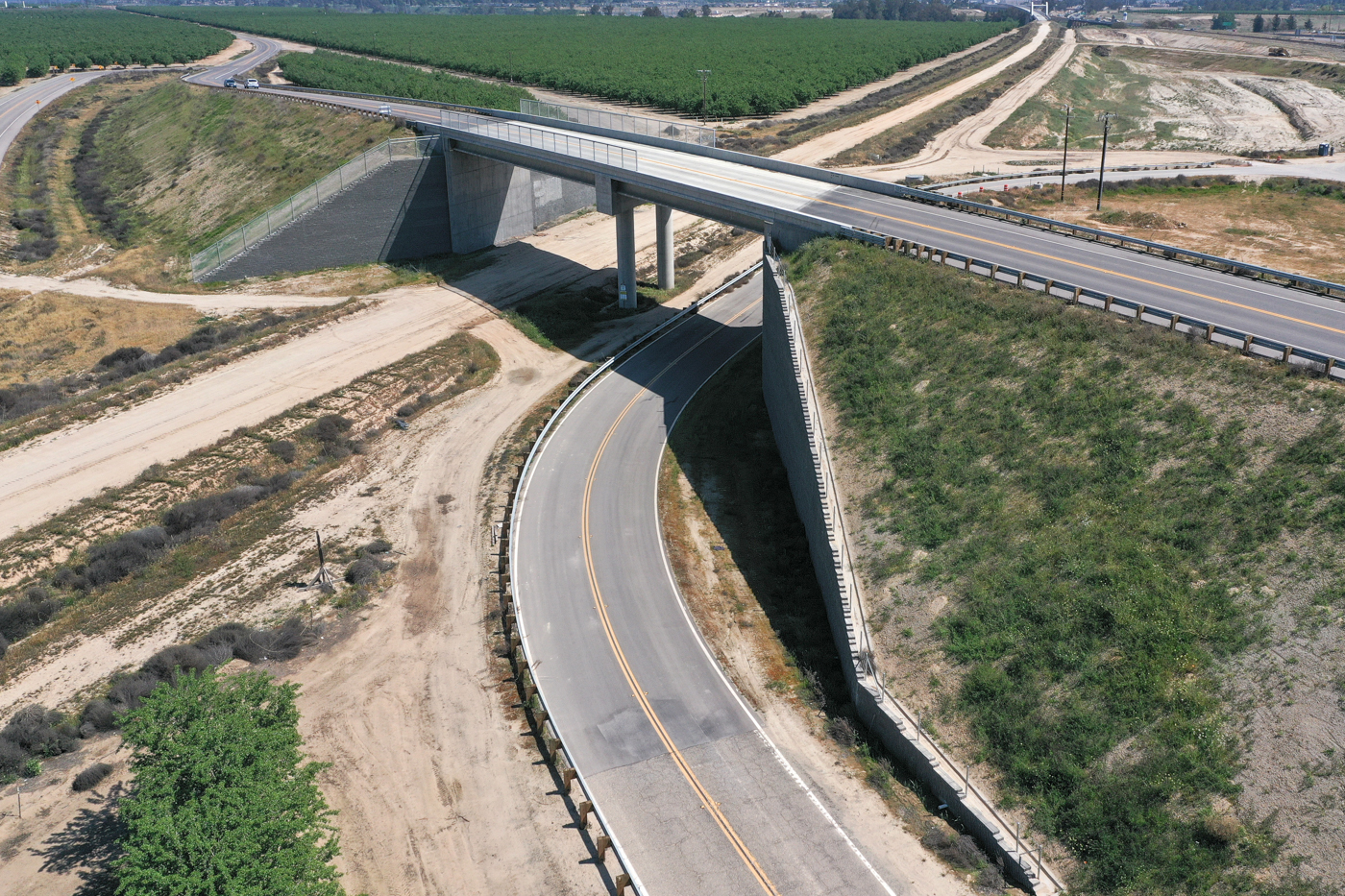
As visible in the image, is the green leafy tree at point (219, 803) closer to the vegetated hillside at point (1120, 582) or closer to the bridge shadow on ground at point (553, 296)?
the vegetated hillside at point (1120, 582)

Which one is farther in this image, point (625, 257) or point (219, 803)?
point (625, 257)

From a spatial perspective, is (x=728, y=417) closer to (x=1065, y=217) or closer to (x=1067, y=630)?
(x=1067, y=630)

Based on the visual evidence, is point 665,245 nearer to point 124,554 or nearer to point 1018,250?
point 1018,250

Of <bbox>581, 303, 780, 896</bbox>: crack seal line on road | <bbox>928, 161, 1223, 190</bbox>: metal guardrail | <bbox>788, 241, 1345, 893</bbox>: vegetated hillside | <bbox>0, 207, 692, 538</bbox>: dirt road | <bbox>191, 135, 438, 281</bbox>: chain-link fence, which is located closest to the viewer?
<bbox>788, 241, 1345, 893</bbox>: vegetated hillside

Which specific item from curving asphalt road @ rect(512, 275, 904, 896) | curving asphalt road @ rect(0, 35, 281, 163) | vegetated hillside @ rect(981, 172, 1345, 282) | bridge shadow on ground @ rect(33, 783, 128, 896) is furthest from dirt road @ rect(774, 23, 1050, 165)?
curving asphalt road @ rect(0, 35, 281, 163)

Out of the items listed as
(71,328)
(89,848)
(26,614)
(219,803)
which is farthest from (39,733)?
(71,328)

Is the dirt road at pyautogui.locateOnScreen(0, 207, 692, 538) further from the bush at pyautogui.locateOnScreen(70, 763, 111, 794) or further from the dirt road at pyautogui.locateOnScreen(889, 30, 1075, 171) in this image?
the dirt road at pyautogui.locateOnScreen(889, 30, 1075, 171)

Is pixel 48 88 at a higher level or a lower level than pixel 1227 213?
higher
